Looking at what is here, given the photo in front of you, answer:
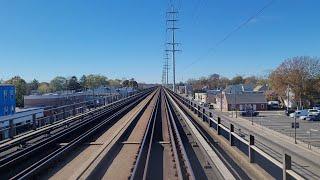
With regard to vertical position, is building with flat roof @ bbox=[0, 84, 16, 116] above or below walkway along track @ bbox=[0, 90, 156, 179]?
above

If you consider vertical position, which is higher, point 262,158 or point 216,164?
point 216,164

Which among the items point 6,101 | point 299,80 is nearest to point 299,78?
point 299,80

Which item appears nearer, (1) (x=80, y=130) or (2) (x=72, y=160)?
(2) (x=72, y=160)

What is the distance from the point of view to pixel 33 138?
18375 mm

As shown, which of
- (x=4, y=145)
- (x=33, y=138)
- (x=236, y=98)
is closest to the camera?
(x=4, y=145)

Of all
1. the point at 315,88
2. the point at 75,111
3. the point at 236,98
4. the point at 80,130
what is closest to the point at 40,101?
the point at 236,98

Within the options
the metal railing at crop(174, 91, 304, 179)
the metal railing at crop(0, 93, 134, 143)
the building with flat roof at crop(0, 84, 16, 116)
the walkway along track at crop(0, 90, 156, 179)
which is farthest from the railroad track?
the building with flat roof at crop(0, 84, 16, 116)

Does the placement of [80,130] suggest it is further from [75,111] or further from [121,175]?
[121,175]

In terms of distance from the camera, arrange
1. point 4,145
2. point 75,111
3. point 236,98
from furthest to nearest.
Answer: point 236,98 → point 75,111 → point 4,145

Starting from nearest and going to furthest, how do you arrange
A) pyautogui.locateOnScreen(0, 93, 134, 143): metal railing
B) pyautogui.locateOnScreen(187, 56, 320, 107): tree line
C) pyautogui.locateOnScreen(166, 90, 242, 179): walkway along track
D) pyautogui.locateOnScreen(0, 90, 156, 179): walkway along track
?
→ pyautogui.locateOnScreen(166, 90, 242, 179): walkway along track
pyautogui.locateOnScreen(0, 90, 156, 179): walkway along track
pyautogui.locateOnScreen(0, 93, 134, 143): metal railing
pyautogui.locateOnScreen(187, 56, 320, 107): tree line

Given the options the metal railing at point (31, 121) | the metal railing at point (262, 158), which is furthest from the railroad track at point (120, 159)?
the metal railing at point (31, 121)

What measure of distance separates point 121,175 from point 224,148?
5244mm

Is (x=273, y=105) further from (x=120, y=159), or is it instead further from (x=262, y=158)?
(x=120, y=159)

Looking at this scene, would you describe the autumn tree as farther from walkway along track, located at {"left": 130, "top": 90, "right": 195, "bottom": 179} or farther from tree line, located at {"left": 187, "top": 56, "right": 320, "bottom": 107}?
walkway along track, located at {"left": 130, "top": 90, "right": 195, "bottom": 179}
